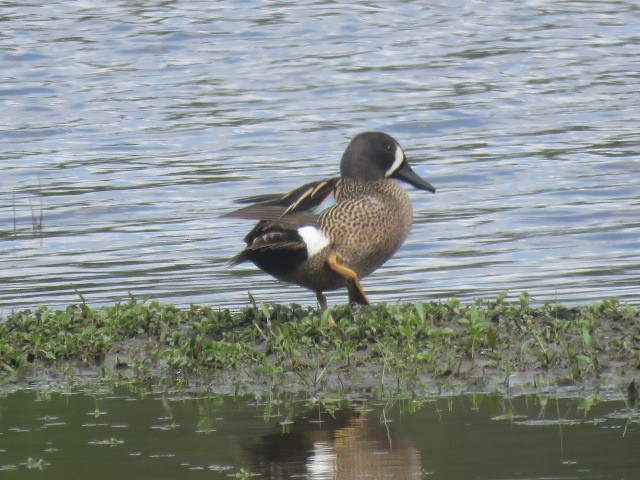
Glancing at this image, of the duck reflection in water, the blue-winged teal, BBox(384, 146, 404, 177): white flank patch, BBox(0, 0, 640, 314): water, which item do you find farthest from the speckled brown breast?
the duck reflection in water

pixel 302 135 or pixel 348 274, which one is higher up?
pixel 348 274

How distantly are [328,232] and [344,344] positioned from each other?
1047 millimetres

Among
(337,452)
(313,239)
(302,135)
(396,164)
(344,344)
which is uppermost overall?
(396,164)

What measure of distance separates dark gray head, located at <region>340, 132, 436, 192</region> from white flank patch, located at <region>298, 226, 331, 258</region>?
0.64m

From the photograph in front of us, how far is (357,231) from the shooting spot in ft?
26.3

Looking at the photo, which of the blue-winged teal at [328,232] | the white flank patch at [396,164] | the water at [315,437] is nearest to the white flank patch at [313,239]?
the blue-winged teal at [328,232]

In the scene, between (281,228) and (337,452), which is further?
(281,228)

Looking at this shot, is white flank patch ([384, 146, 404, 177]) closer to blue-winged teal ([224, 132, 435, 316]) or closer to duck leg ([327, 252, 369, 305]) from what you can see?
blue-winged teal ([224, 132, 435, 316])

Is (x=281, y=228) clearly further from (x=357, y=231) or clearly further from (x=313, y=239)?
(x=357, y=231)

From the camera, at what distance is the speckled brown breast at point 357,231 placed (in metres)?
7.98

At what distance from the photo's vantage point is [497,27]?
919 inches

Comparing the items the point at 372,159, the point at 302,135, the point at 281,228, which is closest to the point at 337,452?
the point at 281,228

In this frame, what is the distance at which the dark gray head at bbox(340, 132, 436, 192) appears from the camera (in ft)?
27.8

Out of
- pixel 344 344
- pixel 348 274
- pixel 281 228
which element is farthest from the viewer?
pixel 348 274
